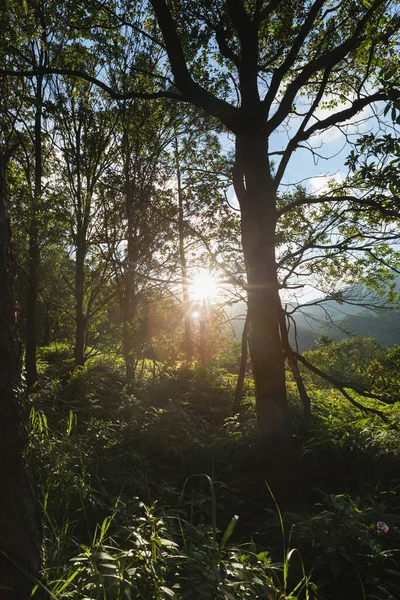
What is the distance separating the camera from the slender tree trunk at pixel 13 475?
1.65 meters

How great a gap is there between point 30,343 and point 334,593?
8.49m

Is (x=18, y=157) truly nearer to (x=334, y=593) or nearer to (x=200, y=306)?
(x=200, y=306)

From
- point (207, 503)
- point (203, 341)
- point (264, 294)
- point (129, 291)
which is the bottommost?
point (207, 503)

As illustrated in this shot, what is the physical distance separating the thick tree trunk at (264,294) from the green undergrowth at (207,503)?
0.59 metres

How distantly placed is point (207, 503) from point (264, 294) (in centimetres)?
267

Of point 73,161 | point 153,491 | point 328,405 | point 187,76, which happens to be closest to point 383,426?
point 328,405

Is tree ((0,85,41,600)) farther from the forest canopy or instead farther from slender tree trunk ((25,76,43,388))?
slender tree trunk ((25,76,43,388))

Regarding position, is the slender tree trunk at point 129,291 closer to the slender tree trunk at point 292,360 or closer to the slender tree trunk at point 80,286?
the slender tree trunk at point 80,286

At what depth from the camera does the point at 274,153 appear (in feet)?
21.1

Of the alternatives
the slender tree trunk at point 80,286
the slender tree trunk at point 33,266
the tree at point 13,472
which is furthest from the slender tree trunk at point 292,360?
the slender tree trunk at point 80,286

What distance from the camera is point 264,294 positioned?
17.0 feet

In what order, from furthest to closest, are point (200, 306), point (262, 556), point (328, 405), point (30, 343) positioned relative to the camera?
1. point (200, 306)
2. point (30, 343)
3. point (328, 405)
4. point (262, 556)

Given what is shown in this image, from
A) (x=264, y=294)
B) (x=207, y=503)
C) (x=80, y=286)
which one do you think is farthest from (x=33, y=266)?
(x=207, y=503)

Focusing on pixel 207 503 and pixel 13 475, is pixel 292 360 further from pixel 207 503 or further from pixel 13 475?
pixel 13 475
